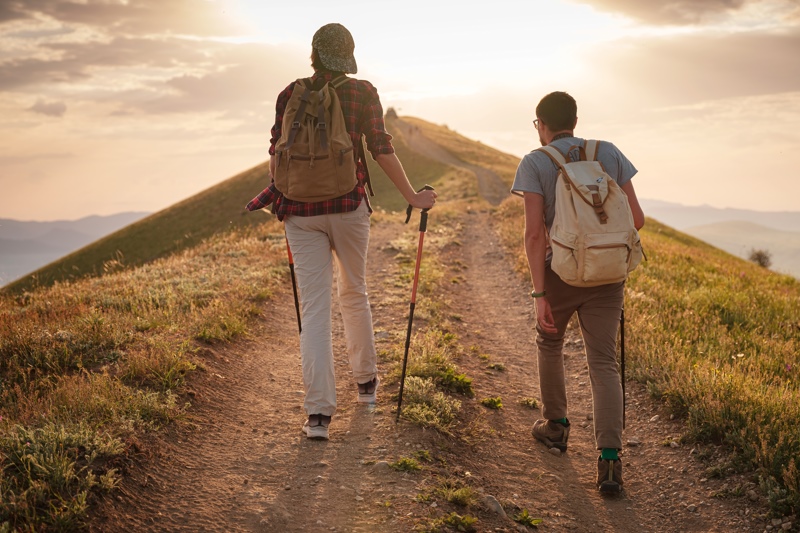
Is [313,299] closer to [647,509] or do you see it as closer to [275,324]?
[647,509]

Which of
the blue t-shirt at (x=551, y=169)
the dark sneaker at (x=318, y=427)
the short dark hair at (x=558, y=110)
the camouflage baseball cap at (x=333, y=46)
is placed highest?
the camouflage baseball cap at (x=333, y=46)

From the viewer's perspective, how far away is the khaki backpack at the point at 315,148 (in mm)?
5324

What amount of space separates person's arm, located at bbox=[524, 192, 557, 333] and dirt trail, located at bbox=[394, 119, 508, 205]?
30791mm

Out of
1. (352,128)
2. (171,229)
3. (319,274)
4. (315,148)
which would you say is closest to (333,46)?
(352,128)

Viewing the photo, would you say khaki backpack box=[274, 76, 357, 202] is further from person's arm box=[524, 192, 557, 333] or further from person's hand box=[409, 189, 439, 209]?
person's arm box=[524, 192, 557, 333]

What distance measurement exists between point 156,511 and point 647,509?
3.83 m

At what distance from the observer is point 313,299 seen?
5656mm

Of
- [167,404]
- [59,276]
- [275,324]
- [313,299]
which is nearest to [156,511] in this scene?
[167,404]

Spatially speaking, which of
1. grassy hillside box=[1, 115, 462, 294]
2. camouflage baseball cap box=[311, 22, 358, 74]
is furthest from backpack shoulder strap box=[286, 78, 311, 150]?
grassy hillside box=[1, 115, 462, 294]

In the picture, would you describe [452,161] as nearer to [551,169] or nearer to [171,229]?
[171,229]

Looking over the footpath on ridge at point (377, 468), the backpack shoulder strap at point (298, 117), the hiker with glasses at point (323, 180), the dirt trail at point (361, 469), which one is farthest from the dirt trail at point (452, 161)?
the backpack shoulder strap at point (298, 117)

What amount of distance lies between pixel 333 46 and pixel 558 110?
194 centimetres

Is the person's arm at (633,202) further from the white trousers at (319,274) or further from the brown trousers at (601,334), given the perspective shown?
the white trousers at (319,274)

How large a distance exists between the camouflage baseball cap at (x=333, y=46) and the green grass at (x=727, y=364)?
4717mm
